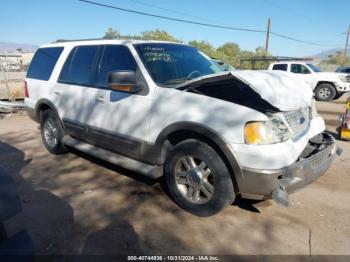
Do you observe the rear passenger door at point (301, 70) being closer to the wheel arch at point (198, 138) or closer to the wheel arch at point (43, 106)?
the wheel arch at point (43, 106)

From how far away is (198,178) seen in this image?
3.37 metres

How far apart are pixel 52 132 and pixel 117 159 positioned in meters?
1.98

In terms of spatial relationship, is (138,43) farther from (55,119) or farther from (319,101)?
(319,101)

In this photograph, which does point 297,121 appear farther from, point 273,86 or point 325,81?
point 325,81

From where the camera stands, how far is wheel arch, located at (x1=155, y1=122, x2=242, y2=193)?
3062 millimetres

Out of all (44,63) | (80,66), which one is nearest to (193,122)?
(80,66)

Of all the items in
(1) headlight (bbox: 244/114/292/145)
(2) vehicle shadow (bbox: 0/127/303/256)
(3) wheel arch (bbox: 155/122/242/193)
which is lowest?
(2) vehicle shadow (bbox: 0/127/303/256)

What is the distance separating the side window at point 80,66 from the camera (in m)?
4.59

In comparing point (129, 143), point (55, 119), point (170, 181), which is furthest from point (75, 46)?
point (170, 181)

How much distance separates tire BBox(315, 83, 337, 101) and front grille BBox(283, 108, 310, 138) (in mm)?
11548

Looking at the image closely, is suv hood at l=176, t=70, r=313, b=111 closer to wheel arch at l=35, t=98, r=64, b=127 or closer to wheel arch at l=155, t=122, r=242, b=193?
wheel arch at l=155, t=122, r=242, b=193

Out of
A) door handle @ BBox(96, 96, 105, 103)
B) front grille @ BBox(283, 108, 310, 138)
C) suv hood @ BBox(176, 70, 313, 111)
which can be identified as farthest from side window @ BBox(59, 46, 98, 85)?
front grille @ BBox(283, 108, 310, 138)

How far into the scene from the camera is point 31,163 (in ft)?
17.4

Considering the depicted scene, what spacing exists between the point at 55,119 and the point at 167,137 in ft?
8.87
